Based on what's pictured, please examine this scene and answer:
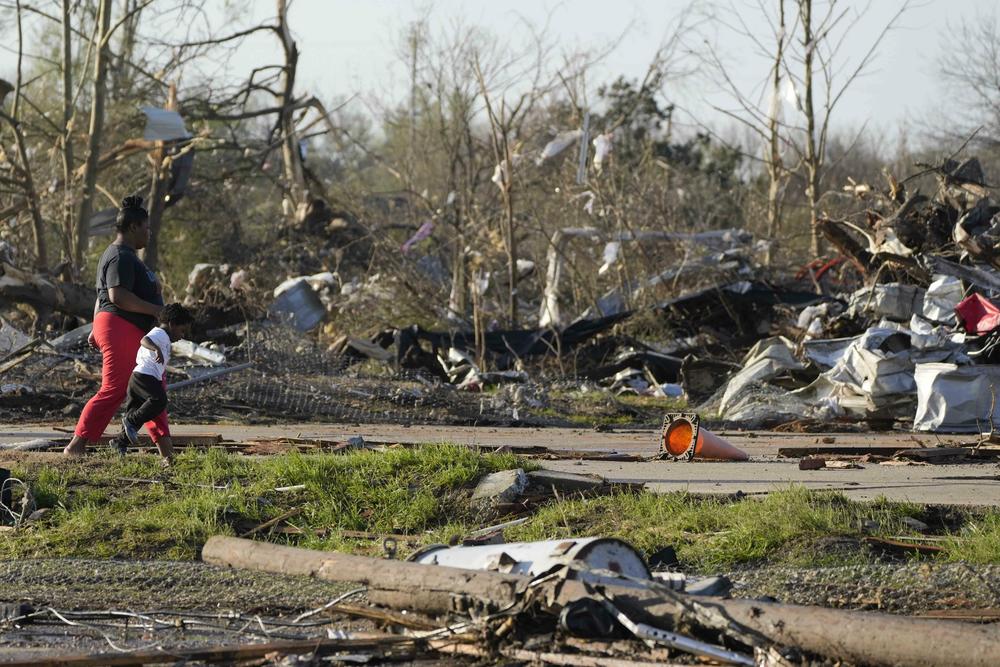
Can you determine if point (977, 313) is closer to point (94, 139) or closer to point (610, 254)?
point (610, 254)

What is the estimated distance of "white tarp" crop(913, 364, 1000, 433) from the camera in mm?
10445

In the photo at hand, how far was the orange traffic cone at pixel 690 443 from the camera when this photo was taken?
8.36 m

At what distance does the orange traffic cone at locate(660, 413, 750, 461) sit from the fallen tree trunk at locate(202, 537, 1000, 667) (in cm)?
408

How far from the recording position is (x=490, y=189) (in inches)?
944

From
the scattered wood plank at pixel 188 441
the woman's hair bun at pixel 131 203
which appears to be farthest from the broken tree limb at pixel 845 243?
the woman's hair bun at pixel 131 203

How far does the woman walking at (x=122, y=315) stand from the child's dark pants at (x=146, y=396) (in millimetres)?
86

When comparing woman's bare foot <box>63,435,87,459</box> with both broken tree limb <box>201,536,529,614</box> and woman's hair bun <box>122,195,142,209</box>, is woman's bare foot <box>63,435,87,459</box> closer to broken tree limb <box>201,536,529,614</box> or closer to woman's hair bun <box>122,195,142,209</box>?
woman's hair bun <box>122,195,142,209</box>

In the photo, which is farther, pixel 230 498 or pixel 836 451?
pixel 836 451

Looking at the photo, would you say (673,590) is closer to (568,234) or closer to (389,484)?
(389,484)

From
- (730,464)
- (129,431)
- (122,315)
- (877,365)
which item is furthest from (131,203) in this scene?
(877,365)

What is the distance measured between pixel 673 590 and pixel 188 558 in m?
2.89

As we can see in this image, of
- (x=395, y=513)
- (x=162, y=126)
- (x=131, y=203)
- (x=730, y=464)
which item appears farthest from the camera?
(x=162, y=126)

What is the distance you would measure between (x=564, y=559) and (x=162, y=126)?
15.3m

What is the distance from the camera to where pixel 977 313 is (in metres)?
11.2
